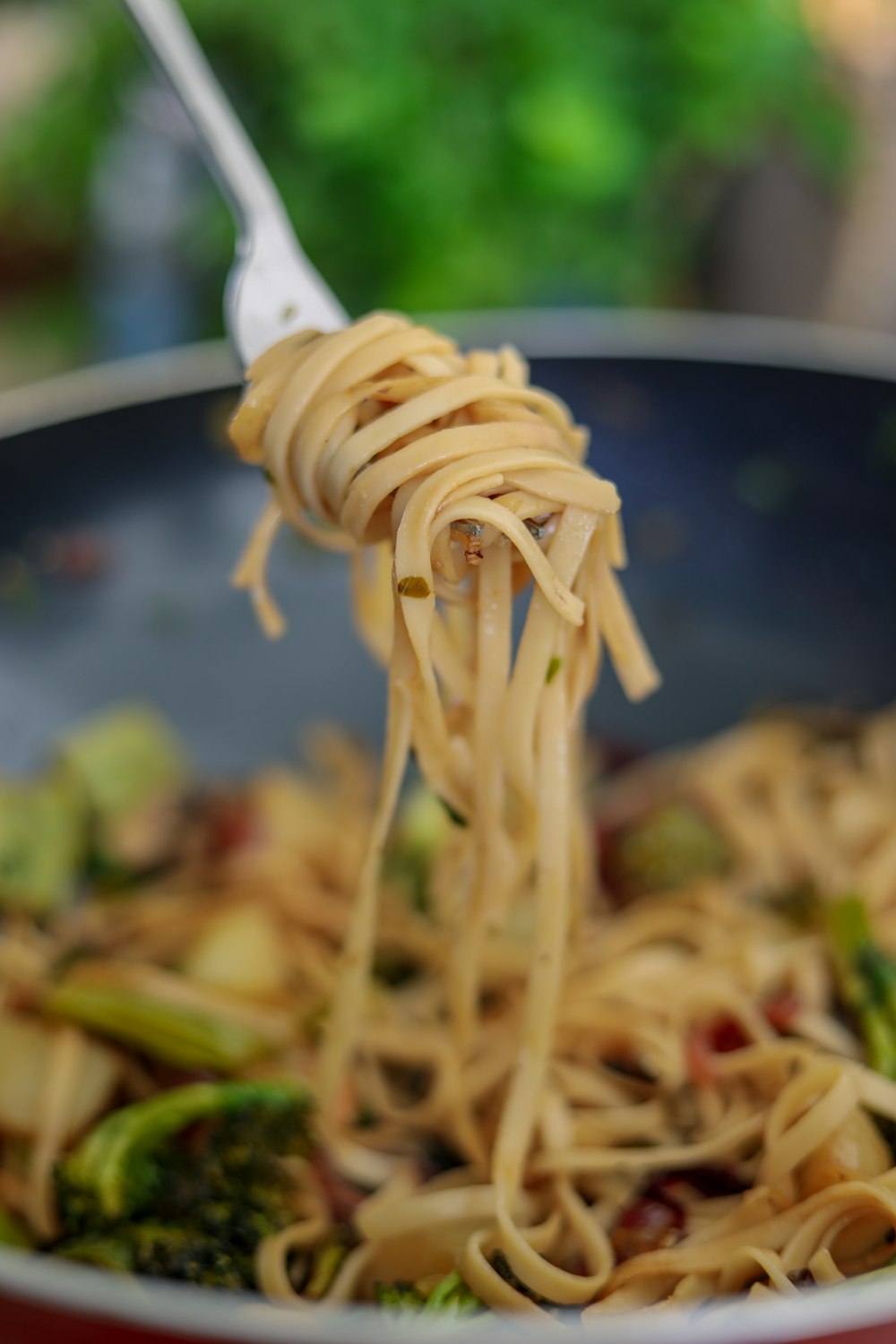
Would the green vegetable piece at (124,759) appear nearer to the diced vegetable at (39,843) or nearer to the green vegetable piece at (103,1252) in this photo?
the diced vegetable at (39,843)

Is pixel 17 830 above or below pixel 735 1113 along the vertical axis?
above

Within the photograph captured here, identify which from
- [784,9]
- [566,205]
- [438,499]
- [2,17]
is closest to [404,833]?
[438,499]

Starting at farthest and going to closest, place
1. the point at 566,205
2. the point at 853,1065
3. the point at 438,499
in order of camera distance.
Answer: the point at 566,205 < the point at 853,1065 < the point at 438,499

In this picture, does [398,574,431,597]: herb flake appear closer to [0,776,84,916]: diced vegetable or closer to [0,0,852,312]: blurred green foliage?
[0,776,84,916]: diced vegetable

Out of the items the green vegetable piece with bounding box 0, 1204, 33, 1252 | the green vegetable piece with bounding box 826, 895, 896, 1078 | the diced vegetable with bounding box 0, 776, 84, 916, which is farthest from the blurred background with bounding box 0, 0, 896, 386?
the green vegetable piece with bounding box 0, 1204, 33, 1252

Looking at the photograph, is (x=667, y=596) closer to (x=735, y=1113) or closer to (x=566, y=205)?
(x=735, y=1113)

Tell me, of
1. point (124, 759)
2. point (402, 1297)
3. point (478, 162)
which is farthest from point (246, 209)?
point (478, 162)
